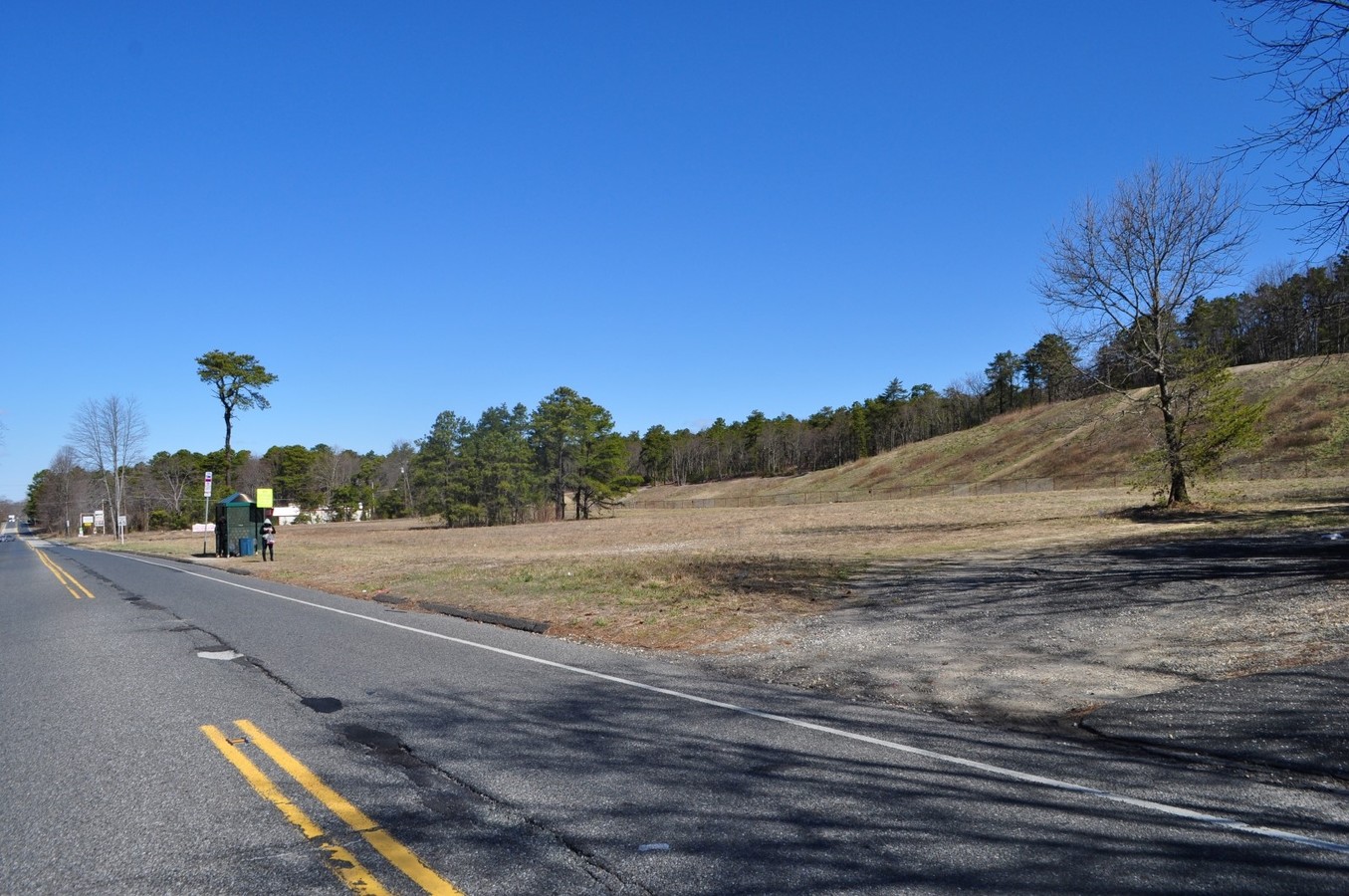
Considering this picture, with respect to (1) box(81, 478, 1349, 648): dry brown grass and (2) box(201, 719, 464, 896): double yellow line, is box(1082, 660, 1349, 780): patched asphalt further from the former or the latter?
(1) box(81, 478, 1349, 648): dry brown grass

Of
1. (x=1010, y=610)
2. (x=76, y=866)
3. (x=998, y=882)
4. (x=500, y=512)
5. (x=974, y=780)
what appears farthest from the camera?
(x=500, y=512)

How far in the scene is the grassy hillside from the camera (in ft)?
169

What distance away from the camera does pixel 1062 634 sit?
9984 mm

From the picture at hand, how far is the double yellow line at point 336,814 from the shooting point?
3.81 meters

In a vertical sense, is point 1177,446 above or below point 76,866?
above

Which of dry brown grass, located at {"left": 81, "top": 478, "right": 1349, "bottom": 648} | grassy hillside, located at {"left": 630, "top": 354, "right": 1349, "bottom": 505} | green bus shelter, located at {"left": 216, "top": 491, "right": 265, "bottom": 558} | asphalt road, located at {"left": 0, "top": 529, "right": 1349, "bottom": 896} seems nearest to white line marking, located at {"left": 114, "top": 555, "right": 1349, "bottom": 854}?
asphalt road, located at {"left": 0, "top": 529, "right": 1349, "bottom": 896}

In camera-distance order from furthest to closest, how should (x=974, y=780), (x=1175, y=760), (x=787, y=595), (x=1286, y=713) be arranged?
(x=787, y=595) < (x=1286, y=713) < (x=1175, y=760) < (x=974, y=780)

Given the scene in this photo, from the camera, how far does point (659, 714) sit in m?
7.01

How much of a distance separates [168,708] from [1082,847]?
7202 mm

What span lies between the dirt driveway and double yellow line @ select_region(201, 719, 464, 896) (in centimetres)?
477

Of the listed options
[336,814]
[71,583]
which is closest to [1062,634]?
[336,814]

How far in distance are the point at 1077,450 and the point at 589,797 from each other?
81.0m

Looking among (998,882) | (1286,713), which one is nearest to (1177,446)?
(1286,713)

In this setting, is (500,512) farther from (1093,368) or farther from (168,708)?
(168,708)
